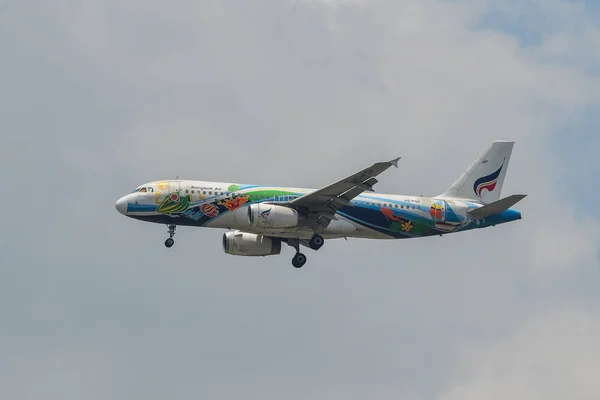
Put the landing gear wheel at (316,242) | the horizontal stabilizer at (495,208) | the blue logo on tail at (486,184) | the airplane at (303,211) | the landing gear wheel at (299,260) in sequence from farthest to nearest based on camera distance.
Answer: the blue logo on tail at (486,184) → the landing gear wheel at (299,260) → the horizontal stabilizer at (495,208) → the landing gear wheel at (316,242) → the airplane at (303,211)

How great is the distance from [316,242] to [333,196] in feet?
10.8

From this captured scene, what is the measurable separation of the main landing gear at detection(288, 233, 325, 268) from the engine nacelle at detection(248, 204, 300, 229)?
2.15m

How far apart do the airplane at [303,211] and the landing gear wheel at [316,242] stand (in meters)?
0.06

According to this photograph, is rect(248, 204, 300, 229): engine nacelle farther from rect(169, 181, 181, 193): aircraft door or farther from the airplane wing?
rect(169, 181, 181, 193): aircraft door

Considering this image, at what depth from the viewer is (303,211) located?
68.4 m

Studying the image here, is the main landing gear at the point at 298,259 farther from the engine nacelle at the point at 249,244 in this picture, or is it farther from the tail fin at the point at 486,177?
the tail fin at the point at 486,177

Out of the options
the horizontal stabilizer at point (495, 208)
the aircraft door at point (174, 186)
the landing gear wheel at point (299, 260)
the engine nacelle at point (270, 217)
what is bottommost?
the landing gear wheel at point (299, 260)

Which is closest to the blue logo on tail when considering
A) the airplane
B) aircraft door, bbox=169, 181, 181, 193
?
the airplane

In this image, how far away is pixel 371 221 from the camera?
2778 inches

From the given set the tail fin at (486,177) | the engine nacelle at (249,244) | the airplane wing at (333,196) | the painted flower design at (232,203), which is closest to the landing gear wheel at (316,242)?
the airplane wing at (333,196)

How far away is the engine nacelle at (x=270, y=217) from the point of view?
2640 inches

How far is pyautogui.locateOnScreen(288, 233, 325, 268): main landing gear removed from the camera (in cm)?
6944

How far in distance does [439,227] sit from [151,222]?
16.5 m

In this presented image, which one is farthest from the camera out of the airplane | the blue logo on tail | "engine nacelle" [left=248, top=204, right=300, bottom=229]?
the blue logo on tail
